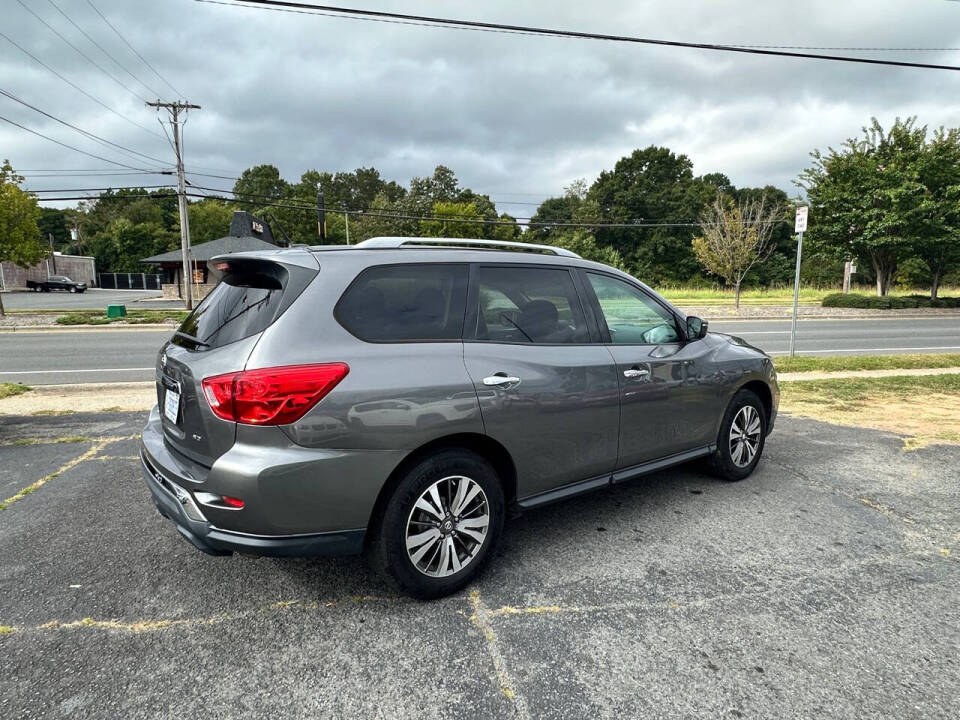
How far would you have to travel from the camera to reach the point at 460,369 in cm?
280

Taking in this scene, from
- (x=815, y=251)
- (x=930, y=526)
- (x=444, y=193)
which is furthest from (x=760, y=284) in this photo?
(x=930, y=526)

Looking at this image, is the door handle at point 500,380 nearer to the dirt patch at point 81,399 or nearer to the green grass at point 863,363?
the dirt patch at point 81,399

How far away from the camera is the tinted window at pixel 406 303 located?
2.68 metres

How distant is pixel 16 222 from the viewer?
20250 mm

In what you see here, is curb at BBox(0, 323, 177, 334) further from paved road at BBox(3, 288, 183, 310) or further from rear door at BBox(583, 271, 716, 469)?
rear door at BBox(583, 271, 716, 469)

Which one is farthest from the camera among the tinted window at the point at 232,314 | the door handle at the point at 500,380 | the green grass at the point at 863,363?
the green grass at the point at 863,363

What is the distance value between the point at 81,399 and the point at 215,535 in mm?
6464

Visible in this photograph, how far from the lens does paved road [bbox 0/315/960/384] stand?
1048 centimetres

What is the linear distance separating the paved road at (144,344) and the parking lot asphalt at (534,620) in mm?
7621

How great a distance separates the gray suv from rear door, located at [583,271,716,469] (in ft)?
0.07

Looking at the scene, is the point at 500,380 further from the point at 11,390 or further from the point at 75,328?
the point at 75,328

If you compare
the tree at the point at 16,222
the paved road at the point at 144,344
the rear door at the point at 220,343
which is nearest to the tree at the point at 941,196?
the paved road at the point at 144,344

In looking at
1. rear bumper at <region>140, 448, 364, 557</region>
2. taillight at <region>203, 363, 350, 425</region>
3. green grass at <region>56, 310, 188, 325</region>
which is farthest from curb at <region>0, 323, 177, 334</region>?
taillight at <region>203, 363, 350, 425</region>

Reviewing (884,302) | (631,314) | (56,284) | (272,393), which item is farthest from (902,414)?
(56,284)
